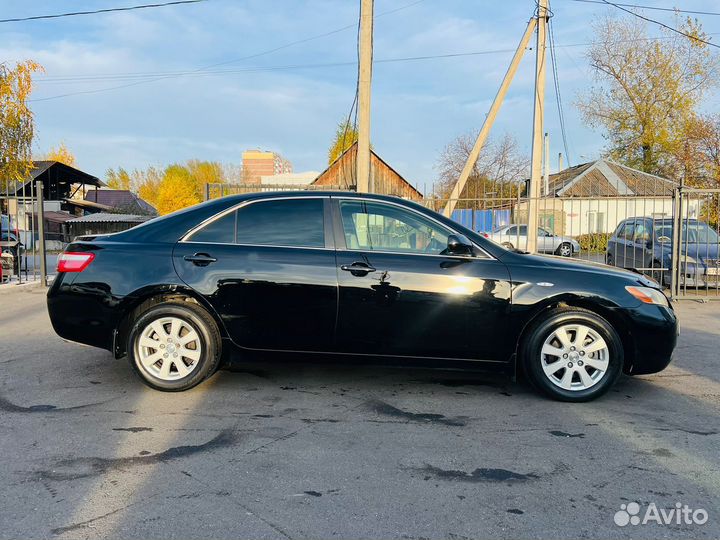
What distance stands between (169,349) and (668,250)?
1063 centimetres

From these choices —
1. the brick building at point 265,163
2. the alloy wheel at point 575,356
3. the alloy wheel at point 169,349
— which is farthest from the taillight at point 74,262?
the brick building at point 265,163

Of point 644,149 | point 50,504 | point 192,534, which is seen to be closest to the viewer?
point 192,534

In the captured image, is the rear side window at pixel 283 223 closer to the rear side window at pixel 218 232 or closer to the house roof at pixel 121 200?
the rear side window at pixel 218 232

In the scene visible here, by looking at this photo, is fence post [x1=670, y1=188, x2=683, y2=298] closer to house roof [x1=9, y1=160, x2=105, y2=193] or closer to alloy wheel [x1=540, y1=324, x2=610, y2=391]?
alloy wheel [x1=540, y1=324, x2=610, y2=391]

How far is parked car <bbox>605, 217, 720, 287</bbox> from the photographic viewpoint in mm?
11141

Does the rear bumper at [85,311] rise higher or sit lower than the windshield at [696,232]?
lower

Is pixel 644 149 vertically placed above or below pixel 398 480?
above

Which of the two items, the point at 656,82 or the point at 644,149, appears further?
the point at 644,149

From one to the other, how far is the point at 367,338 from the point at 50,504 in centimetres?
242

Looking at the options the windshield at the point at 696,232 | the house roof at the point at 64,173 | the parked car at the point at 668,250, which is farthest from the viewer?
the house roof at the point at 64,173

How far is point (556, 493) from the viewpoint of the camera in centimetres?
296

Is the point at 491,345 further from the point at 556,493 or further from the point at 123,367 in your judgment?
the point at 123,367

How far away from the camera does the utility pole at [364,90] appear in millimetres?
10773

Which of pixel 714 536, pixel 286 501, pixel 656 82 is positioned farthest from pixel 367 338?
pixel 656 82
